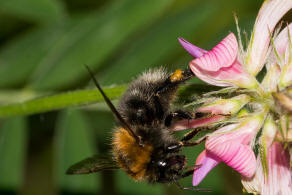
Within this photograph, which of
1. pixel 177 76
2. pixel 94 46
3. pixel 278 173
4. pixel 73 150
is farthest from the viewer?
pixel 94 46

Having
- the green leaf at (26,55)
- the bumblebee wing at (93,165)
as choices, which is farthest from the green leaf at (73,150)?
the bumblebee wing at (93,165)

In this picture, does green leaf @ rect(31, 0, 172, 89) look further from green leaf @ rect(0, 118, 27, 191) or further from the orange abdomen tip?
the orange abdomen tip

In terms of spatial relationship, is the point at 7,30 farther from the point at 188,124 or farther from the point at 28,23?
the point at 188,124

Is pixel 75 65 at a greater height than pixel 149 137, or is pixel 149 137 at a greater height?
pixel 75 65

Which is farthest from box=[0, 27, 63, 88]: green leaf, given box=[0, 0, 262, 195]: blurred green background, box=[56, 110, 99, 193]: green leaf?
box=[56, 110, 99, 193]: green leaf

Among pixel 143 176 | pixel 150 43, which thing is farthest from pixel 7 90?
pixel 143 176

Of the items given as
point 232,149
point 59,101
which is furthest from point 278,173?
point 59,101

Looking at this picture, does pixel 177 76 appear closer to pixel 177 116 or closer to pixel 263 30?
pixel 177 116
